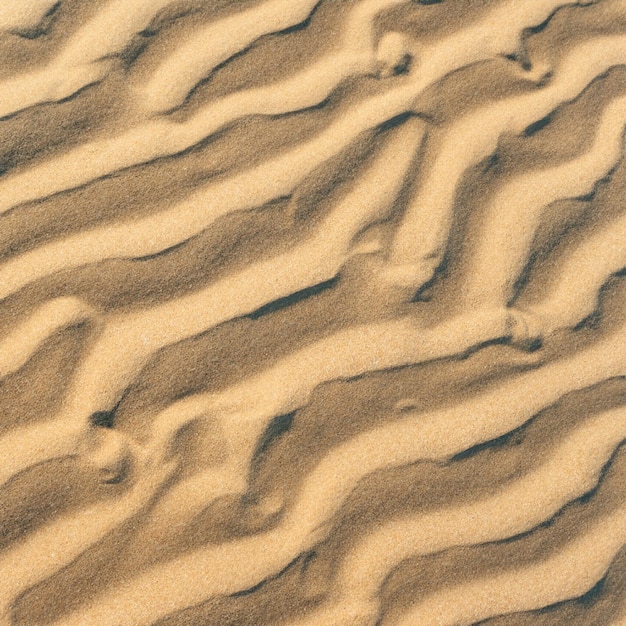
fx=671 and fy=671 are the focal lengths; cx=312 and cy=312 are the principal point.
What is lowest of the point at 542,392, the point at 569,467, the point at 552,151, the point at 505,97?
the point at 569,467

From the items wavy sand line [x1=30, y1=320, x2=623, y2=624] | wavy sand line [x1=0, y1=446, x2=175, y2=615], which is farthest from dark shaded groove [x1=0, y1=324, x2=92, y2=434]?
wavy sand line [x1=30, y1=320, x2=623, y2=624]

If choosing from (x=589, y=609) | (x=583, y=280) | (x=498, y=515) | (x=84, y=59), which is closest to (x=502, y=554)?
(x=498, y=515)

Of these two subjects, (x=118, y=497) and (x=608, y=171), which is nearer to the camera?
(x=118, y=497)

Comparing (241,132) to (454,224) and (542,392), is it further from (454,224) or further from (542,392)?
(542,392)

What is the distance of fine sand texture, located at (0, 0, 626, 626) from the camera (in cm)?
175

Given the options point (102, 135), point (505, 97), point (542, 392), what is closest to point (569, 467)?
point (542, 392)

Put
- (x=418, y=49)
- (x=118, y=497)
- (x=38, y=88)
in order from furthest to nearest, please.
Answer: (x=418, y=49) → (x=38, y=88) → (x=118, y=497)

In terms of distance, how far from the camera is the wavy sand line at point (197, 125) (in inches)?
72.1

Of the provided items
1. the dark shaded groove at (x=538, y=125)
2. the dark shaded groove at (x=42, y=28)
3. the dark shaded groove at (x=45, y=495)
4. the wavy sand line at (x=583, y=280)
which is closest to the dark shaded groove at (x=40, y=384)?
the dark shaded groove at (x=45, y=495)

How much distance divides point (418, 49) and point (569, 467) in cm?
130

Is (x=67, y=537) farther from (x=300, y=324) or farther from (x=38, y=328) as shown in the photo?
(x=300, y=324)

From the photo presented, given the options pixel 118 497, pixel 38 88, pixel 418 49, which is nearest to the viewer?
pixel 118 497

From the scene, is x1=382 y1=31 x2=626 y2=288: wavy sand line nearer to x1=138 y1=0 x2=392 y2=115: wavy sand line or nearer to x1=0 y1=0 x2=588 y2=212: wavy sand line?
x1=0 y1=0 x2=588 y2=212: wavy sand line

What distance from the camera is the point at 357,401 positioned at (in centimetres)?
183
